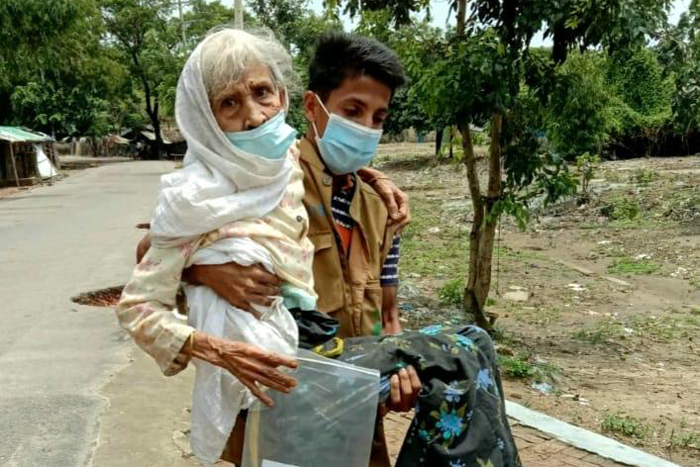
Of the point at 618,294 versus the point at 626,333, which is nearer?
the point at 626,333

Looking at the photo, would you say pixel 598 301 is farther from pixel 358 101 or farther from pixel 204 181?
pixel 204 181

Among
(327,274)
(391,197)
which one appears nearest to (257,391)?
(327,274)

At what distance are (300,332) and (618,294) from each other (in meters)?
7.41

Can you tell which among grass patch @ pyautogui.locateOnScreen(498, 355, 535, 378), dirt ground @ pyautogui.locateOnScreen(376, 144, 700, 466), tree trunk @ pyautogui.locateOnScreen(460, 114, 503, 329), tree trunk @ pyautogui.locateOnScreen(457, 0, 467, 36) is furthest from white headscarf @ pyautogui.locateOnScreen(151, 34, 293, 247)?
tree trunk @ pyautogui.locateOnScreen(457, 0, 467, 36)

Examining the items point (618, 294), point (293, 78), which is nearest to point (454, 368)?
point (293, 78)

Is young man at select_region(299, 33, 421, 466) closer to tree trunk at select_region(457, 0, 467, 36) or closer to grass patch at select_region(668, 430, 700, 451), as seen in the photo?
grass patch at select_region(668, 430, 700, 451)

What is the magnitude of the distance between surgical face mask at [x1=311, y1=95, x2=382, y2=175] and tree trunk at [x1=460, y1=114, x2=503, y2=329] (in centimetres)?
381

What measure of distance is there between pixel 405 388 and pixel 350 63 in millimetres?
841

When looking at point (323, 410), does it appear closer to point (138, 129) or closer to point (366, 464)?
point (366, 464)

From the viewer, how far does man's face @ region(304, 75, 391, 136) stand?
202 centimetres

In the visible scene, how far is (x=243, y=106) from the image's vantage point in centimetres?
175

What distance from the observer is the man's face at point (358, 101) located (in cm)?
202

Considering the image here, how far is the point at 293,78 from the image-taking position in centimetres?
199

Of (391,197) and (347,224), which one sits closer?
(347,224)
